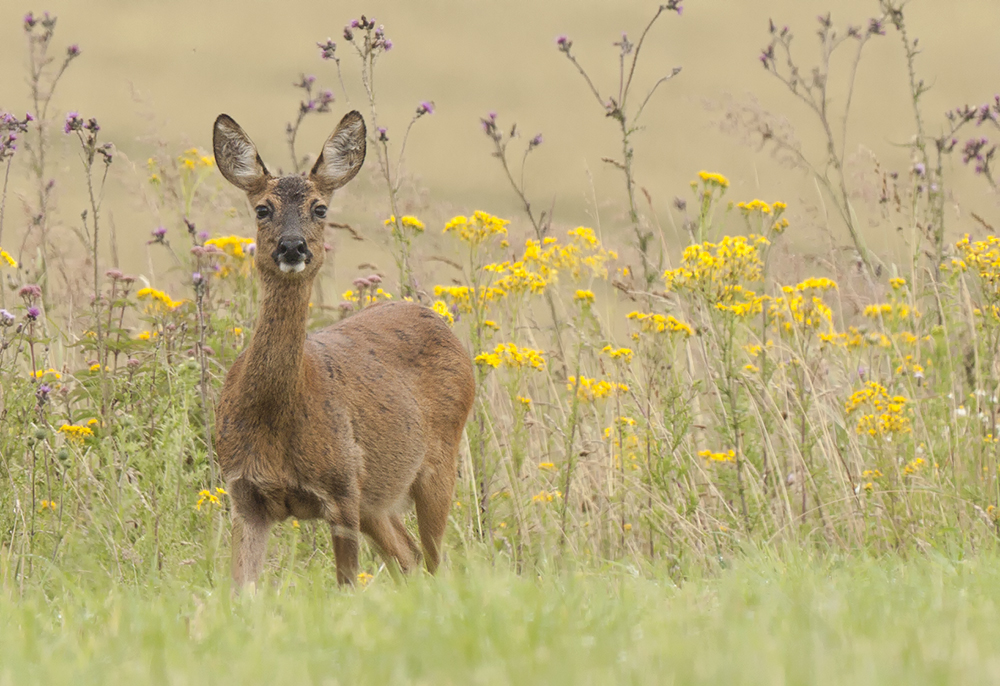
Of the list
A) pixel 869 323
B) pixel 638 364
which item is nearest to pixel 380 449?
pixel 638 364

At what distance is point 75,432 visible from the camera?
567 centimetres

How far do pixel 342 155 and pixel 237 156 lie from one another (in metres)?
0.44

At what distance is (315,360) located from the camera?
5.13 m

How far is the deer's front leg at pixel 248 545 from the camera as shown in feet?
15.2

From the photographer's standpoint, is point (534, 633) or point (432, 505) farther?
point (432, 505)

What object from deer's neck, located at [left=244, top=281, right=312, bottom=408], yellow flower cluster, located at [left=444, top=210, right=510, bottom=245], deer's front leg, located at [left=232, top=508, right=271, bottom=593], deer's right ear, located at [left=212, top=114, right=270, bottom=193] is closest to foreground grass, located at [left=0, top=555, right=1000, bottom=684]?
deer's front leg, located at [left=232, top=508, right=271, bottom=593]

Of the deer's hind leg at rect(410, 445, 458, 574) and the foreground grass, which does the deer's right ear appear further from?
the foreground grass

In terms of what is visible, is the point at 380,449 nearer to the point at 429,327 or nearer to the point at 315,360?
the point at 315,360

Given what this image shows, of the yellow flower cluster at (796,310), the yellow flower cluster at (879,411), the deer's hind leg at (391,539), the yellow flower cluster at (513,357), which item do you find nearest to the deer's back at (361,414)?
the deer's hind leg at (391,539)

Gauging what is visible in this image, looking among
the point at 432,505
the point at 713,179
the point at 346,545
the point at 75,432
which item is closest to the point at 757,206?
the point at 713,179

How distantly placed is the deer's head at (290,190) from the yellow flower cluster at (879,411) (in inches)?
109

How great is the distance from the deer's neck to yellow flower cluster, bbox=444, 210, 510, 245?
140 centimetres

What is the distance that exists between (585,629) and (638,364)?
13.8 feet

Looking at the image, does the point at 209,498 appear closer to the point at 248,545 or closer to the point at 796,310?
the point at 248,545
